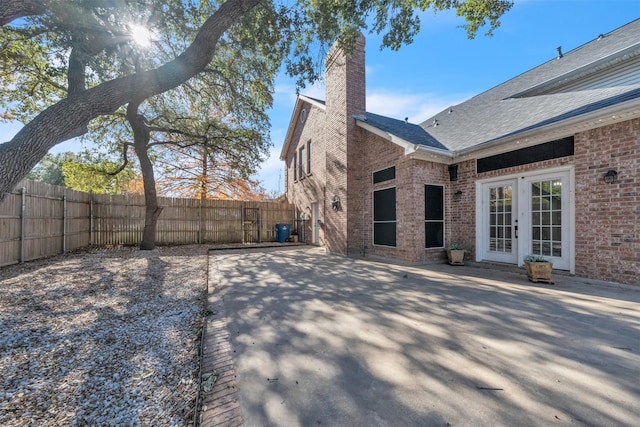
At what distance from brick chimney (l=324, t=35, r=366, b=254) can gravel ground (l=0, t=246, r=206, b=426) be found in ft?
17.2

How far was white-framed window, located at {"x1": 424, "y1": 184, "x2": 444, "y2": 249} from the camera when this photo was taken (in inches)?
276

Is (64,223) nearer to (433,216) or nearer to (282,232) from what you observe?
(282,232)

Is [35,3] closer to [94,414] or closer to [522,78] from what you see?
[94,414]

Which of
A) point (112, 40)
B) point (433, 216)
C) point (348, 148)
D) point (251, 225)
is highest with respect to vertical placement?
point (112, 40)

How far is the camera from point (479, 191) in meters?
6.63

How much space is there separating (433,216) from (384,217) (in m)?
1.42

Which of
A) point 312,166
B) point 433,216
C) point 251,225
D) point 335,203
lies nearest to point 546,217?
point 433,216

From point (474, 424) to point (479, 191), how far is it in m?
6.34

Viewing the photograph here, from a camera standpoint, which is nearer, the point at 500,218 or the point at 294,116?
the point at 500,218

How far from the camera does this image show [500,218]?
627 centimetres

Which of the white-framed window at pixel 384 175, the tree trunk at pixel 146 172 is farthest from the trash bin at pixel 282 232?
the white-framed window at pixel 384 175

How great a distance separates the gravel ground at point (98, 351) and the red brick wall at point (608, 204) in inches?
261

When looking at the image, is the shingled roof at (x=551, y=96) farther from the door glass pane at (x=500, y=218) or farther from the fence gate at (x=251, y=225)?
the fence gate at (x=251, y=225)

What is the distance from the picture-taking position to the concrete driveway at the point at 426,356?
1.65m
